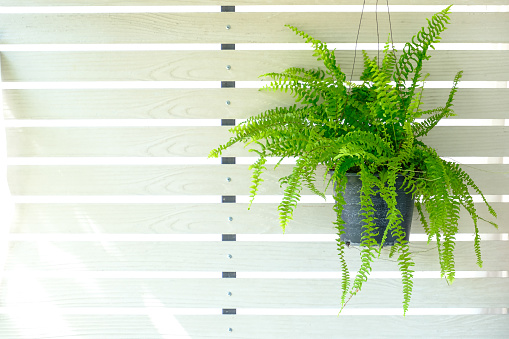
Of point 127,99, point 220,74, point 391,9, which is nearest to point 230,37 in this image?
point 220,74

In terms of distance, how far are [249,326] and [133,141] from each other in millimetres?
796

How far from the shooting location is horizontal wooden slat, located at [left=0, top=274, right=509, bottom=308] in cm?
189

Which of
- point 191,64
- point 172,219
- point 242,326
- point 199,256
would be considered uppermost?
point 191,64

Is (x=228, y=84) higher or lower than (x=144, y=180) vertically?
higher

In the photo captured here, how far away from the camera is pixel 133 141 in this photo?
73.8 inches

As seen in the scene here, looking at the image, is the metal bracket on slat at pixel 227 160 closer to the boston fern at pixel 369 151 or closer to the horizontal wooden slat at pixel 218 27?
the boston fern at pixel 369 151

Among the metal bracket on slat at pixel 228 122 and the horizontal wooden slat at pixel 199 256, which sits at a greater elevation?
the metal bracket on slat at pixel 228 122

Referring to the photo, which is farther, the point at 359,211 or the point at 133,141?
the point at 133,141

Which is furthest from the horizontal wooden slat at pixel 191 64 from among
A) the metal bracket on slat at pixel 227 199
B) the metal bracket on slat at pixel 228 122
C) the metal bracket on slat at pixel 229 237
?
the metal bracket on slat at pixel 229 237

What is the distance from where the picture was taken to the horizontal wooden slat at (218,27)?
6.00 feet

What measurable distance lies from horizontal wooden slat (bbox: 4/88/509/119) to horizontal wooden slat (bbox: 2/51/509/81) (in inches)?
2.1

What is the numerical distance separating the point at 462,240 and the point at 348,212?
548mm

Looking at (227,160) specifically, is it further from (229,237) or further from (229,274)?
(229,274)

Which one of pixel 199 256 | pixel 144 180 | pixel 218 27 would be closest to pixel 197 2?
pixel 218 27
